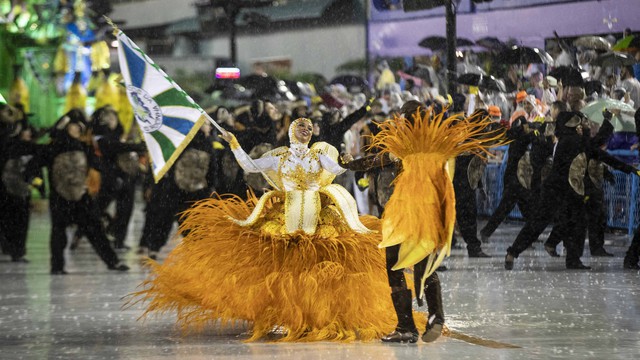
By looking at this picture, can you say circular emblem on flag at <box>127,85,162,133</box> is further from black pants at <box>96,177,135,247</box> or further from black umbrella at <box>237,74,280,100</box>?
black umbrella at <box>237,74,280,100</box>

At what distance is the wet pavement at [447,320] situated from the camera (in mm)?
8883

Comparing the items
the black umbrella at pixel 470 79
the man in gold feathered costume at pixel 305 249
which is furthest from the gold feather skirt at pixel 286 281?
the black umbrella at pixel 470 79

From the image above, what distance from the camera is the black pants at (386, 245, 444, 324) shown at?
9.16 m

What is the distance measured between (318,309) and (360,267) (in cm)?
44

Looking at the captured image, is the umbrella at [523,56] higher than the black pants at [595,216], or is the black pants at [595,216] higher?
the umbrella at [523,56]

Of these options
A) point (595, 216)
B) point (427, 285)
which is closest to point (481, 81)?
point (595, 216)

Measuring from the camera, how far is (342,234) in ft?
32.0

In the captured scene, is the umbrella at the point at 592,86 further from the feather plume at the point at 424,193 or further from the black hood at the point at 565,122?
the feather plume at the point at 424,193

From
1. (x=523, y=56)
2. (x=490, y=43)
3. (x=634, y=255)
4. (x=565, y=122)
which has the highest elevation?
(x=490, y=43)

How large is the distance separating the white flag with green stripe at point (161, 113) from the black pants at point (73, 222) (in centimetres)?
430

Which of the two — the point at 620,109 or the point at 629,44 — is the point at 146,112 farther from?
the point at 629,44

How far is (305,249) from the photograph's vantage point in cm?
952

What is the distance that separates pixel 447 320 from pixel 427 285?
1.24 m

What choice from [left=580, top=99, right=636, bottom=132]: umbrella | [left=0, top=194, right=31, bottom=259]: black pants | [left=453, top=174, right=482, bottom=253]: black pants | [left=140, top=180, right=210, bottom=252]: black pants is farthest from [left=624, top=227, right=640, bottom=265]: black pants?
[left=0, top=194, right=31, bottom=259]: black pants
